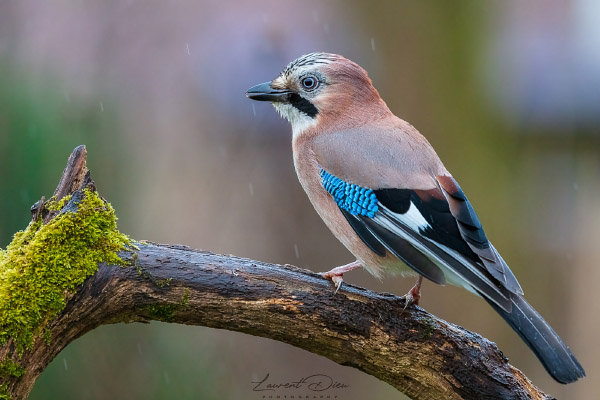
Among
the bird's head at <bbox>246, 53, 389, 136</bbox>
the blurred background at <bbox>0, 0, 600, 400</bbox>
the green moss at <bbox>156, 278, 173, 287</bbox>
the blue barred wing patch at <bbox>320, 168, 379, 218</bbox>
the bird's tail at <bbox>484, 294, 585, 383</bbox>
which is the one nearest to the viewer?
the green moss at <bbox>156, 278, 173, 287</bbox>

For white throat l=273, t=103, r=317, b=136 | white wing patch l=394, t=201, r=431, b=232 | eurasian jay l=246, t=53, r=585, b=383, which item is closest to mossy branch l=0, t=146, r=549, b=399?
eurasian jay l=246, t=53, r=585, b=383

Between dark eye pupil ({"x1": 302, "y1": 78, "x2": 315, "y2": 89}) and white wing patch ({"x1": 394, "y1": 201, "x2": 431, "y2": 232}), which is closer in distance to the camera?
white wing patch ({"x1": 394, "y1": 201, "x2": 431, "y2": 232})

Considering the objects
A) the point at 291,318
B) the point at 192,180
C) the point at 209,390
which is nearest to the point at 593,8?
the point at 192,180

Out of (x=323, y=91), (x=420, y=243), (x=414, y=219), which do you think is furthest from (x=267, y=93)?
(x=420, y=243)

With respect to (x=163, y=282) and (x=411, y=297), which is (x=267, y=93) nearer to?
(x=411, y=297)

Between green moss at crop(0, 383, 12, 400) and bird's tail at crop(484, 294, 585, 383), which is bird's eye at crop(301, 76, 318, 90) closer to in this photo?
bird's tail at crop(484, 294, 585, 383)

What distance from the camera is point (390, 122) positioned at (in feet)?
13.9

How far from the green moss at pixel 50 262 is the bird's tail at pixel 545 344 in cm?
173

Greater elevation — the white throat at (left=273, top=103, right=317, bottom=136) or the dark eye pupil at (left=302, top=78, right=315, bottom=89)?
the dark eye pupil at (left=302, top=78, right=315, bottom=89)

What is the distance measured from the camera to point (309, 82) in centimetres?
432

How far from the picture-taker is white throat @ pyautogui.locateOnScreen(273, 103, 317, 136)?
4336 millimetres

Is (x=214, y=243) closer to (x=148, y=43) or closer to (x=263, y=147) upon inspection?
(x=263, y=147)

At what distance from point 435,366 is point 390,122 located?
1416 millimetres

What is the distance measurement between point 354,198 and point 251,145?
2.90m
